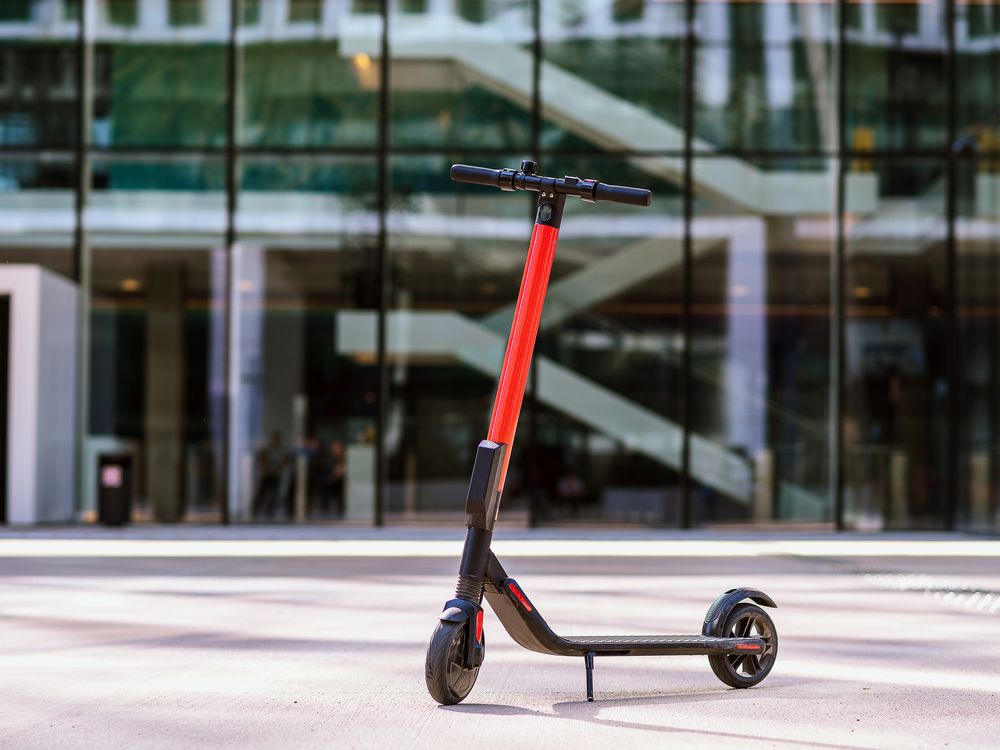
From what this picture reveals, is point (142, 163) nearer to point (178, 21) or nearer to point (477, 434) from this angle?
point (178, 21)

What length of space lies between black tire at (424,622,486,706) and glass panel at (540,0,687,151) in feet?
41.4

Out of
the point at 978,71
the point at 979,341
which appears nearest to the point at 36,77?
the point at 978,71

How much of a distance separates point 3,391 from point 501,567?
12074mm

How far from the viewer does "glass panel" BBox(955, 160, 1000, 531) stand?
54.6 ft

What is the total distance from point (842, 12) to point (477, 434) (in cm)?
721

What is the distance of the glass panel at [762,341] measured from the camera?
16.5m

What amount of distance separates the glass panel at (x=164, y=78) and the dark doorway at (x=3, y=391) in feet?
8.56

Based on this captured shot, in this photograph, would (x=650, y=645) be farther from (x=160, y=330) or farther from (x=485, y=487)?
(x=160, y=330)

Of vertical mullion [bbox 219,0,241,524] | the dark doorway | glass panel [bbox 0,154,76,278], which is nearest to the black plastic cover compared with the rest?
the dark doorway

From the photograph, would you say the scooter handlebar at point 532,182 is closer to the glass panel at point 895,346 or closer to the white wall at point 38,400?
the white wall at point 38,400

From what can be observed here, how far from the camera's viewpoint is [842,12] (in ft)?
55.6

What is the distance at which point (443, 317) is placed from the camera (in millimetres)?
16453

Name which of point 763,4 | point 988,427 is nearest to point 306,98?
point 763,4

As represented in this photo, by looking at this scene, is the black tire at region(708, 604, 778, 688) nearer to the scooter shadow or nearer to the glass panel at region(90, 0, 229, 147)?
the scooter shadow
